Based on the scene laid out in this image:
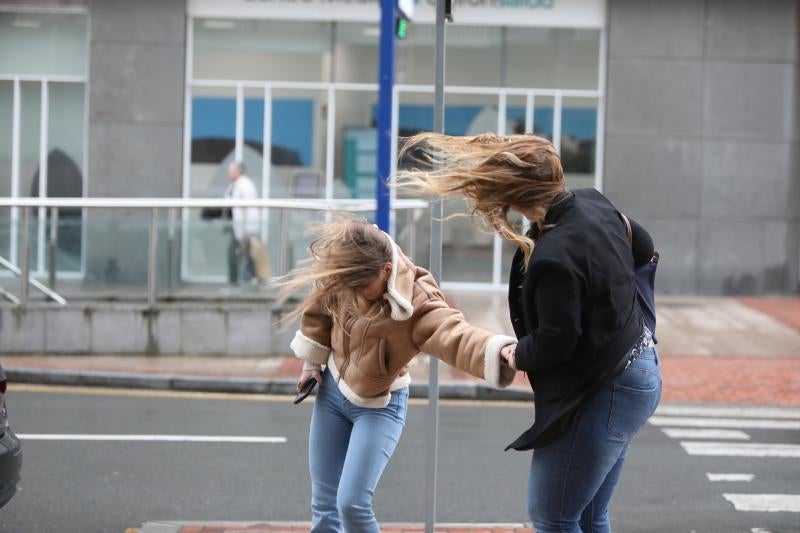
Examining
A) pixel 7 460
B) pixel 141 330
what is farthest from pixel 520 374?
pixel 7 460

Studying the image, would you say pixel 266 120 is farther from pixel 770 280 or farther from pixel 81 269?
pixel 770 280

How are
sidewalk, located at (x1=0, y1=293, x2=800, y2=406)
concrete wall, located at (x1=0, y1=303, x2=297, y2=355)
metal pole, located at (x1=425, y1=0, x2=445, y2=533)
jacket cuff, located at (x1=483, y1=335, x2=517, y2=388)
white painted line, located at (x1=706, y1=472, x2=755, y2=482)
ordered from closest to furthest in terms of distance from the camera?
1. jacket cuff, located at (x1=483, y1=335, x2=517, y2=388)
2. metal pole, located at (x1=425, y1=0, x2=445, y2=533)
3. white painted line, located at (x1=706, y1=472, x2=755, y2=482)
4. sidewalk, located at (x1=0, y1=293, x2=800, y2=406)
5. concrete wall, located at (x1=0, y1=303, x2=297, y2=355)

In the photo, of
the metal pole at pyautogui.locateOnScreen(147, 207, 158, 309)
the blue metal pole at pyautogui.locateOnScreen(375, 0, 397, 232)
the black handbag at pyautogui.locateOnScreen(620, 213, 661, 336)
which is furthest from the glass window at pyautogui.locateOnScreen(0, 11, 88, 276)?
the black handbag at pyautogui.locateOnScreen(620, 213, 661, 336)

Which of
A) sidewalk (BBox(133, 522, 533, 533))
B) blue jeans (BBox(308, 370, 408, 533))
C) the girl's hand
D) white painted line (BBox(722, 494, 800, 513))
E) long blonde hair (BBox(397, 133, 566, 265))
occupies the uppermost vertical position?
long blonde hair (BBox(397, 133, 566, 265))

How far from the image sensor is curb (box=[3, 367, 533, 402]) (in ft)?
34.6

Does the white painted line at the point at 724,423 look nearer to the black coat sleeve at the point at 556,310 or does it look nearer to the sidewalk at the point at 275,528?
the sidewalk at the point at 275,528

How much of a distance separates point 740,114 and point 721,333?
475 centimetres

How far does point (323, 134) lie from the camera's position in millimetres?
18188

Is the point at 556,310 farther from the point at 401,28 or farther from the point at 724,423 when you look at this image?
the point at 401,28

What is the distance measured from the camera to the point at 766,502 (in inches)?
269

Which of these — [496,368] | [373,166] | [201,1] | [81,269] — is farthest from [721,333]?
[496,368]

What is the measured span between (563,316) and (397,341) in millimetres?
848

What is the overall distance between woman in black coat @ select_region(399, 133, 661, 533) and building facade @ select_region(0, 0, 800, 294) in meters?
13.7

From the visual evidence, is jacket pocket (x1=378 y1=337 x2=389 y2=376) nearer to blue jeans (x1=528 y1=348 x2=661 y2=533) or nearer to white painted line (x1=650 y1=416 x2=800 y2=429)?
blue jeans (x1=528 y1=348 x2=661 y2=533)
